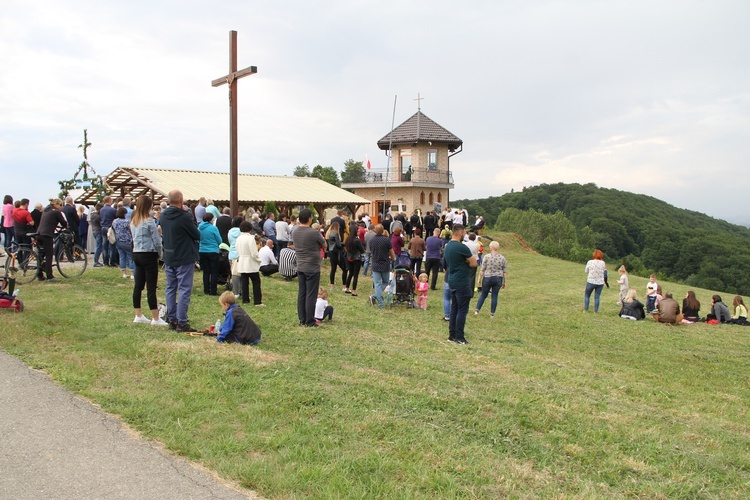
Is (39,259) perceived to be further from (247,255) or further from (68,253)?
(247,255)

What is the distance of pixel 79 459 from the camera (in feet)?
14.7

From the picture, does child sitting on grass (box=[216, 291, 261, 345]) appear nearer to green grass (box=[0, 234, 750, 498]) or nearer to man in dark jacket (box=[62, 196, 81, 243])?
green grass (box=[0, 234, 750, 498])

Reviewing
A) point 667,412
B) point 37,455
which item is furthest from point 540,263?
point 37,455

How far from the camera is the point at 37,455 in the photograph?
454cm

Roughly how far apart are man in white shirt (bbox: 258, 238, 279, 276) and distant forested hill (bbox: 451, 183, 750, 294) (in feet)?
116

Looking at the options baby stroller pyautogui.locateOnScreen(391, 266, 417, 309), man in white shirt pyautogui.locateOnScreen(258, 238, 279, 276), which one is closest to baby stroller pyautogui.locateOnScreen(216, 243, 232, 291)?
man in white shirt pyautogui.locateOnScreen(258, 238, 279, 276)

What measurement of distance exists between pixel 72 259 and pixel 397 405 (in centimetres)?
1068

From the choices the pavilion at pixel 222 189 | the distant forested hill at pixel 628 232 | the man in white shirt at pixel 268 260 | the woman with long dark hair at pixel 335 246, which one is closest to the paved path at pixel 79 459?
the man in white shirt at pixel 268 260

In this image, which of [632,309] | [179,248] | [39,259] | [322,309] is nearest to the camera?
[179,248]

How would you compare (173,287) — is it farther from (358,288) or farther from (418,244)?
(418,244)

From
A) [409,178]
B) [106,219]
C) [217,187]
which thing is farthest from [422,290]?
[409,178]

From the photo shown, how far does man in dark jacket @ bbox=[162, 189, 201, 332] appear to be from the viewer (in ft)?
26.9

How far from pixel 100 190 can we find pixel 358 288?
15.0 metres

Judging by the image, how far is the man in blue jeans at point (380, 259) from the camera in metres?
13.0
